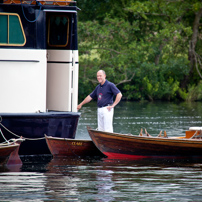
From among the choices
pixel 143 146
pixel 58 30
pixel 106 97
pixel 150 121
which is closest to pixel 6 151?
pixel 106 97

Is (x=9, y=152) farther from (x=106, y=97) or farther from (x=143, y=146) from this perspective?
(x=143, y=146)

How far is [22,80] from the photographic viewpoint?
13.3 metres

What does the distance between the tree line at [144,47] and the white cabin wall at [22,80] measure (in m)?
24.5

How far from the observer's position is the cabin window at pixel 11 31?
13.2m

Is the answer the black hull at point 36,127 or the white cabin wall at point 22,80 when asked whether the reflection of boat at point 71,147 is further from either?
the white cabin wall at point 22,80

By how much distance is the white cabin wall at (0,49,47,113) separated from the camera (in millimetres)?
13188

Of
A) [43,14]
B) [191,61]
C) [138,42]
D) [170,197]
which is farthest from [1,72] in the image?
[191,61]

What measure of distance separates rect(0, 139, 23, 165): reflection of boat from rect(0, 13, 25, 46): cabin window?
2192 mm

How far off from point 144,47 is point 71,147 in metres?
27.5

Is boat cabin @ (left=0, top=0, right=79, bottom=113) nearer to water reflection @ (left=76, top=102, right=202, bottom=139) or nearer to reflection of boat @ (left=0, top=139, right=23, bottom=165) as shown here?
reflection of boat @ (left=0, top=139, right=23, bottom=165)

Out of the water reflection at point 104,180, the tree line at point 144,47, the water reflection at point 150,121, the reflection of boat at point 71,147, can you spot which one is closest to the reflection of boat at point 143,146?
Answer: the water reflection at point 104,180

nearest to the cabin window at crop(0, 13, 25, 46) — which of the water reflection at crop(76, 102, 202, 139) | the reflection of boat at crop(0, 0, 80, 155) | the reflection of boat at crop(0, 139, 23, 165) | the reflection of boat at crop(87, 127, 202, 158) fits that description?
the reflection of boat at crop(0, 0, 80, 155)

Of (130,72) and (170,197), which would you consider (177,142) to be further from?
(130,72)

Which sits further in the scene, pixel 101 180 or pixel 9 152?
pixel 9 152
